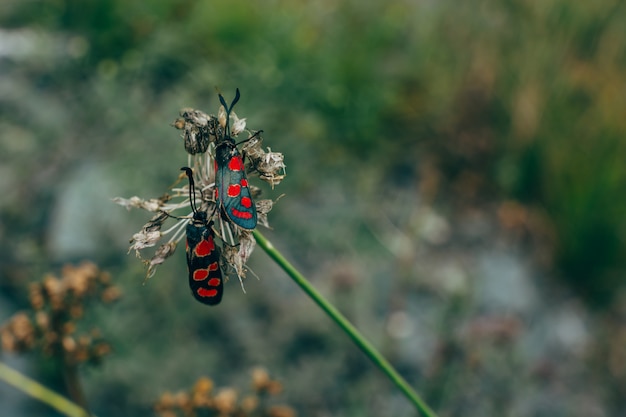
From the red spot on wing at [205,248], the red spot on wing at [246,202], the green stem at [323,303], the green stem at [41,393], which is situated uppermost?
the green stem at [41,393]

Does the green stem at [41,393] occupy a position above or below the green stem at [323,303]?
above

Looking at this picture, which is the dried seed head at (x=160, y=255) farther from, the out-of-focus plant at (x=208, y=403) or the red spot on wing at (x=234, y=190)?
the out-of-focus plant at (x=208, y=403)

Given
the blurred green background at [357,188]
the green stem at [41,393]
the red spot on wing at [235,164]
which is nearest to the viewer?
the red spot on wing at [235,164]

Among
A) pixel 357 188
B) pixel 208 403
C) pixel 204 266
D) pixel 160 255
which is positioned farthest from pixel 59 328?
pixel 357 188

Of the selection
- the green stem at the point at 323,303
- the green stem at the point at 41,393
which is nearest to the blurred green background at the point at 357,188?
the green stem at the point at 41,393

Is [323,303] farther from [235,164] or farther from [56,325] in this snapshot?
[56,325]

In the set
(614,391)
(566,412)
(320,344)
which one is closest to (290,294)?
(320,344)

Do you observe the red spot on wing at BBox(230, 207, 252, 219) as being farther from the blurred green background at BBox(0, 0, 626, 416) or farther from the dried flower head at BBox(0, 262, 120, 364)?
the blurred green background at BBox(0, 0, 626, 416)


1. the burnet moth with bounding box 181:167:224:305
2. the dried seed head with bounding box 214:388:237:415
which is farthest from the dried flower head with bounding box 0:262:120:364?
the burnet moth with bounding box 181:167:224:305
